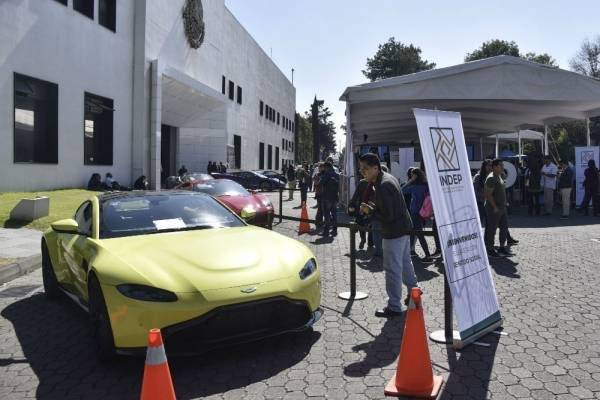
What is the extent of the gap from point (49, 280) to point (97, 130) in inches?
762

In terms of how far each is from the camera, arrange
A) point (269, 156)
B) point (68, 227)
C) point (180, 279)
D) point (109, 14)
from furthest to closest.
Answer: point (269, 156) < point (109, 14) < point (68, 227) < point (180, 279)

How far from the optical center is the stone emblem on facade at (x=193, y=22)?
31.7m

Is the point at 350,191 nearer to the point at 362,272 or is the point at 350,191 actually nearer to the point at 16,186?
the point at 362,272

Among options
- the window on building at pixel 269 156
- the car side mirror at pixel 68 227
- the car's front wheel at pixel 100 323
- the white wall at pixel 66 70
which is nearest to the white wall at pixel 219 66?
the window on building at pixel 269 156

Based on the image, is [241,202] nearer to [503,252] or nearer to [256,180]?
[503,252]

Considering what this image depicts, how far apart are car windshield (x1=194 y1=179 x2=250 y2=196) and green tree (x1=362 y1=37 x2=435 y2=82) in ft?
195

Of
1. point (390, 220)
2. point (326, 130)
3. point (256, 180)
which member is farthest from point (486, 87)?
point (326, 130)

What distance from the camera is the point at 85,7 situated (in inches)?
872

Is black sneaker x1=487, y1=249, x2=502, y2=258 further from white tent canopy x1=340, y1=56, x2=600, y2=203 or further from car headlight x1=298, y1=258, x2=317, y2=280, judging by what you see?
white tent canopy x1=340, y1=56, x2=600, y2=203

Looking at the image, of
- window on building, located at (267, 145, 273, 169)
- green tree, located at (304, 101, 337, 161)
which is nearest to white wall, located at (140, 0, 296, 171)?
window on building, located at (267, 145, 273, 169)

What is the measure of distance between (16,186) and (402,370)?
18207mm

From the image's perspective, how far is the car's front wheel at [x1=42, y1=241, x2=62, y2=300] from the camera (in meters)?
6.09

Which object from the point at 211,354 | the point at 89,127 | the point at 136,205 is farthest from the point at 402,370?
the point at 89,127

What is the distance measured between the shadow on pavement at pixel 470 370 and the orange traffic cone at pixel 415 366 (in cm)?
12
